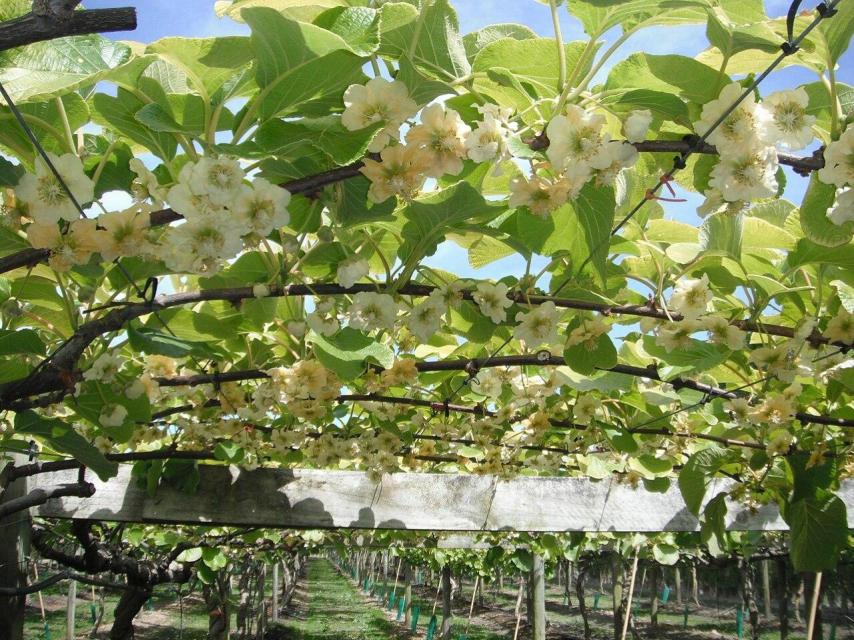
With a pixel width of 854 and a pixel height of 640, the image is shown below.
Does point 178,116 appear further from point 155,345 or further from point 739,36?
point 739,36

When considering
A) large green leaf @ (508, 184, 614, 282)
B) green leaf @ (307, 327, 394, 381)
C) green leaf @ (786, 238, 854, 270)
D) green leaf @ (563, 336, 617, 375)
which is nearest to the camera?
large green leaf @ (508, 184, 614, 282)

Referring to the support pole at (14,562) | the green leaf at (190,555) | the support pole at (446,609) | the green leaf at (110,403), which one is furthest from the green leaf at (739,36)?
the support pole at (446,609)

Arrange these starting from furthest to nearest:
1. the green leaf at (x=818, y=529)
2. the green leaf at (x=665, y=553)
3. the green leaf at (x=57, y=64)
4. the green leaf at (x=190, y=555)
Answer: the green leaf at (x=665, y=553), the green leaf at (x=190, y=555), the green leaf at (x=818, y=529), the green leaf at (x=57, y=64)

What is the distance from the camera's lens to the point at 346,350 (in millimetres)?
1532

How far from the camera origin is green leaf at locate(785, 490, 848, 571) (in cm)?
290

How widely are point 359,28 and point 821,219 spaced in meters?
0.79

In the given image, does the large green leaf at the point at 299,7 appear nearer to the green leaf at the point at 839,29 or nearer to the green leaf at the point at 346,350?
the green leaf at the point at 839,29

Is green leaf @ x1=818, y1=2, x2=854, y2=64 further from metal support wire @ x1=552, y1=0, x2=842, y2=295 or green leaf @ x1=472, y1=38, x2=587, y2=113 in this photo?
green leaf @ x1=472, y1=38, x2=587, y2=113

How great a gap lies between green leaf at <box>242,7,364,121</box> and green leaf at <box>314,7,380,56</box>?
2 centimetres

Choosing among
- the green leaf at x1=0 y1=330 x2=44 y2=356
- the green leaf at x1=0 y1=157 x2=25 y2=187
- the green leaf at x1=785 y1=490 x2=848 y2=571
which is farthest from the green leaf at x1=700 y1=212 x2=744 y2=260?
the green leaf at x1=785 y1=490 x2=848 y2=571

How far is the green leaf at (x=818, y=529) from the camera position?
2904 mm

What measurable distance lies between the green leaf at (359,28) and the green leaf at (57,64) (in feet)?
0.83

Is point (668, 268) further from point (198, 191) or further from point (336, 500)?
point (336, 500)

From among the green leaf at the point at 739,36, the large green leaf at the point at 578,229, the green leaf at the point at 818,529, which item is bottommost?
the green leaf at the point at 818,529
